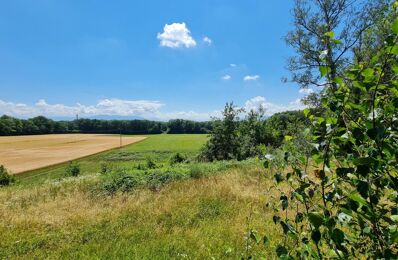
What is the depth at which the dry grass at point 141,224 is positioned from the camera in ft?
16.1

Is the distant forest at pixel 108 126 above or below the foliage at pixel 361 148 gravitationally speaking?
below

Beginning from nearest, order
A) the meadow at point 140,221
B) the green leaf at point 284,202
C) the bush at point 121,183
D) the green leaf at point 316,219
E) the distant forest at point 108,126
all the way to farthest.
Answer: the green leaf at point 316,219, the green leaf at point 284,202, the meadow at point 140,221, the bush at point 121,183, the distant forest at point 108,126

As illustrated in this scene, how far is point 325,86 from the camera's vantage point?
1406 millimetres

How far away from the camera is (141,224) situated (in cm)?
629

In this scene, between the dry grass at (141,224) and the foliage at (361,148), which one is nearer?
the foliage at (361,148)

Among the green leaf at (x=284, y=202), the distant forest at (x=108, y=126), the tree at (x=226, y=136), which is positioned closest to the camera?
the green leaf at (x=284, y=202)

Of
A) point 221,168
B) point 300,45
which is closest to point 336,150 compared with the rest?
point 221,168

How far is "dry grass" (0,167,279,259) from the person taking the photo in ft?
16.1

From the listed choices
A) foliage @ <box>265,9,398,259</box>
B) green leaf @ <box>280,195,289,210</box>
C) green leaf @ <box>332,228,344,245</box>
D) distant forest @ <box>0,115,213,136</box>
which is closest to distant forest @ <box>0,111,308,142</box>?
distant forest @ <box>0,115,213,136</box>

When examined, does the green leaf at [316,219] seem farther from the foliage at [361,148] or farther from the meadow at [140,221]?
the meadow at [140,221]

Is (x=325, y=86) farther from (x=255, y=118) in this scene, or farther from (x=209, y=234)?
(x=255, y=118)

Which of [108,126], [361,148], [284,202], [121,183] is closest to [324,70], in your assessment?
[361,148]

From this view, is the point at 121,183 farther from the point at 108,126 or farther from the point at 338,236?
the point at 108,126

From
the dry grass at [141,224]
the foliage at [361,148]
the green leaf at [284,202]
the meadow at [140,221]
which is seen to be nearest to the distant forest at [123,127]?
the meadow at [140,221]
